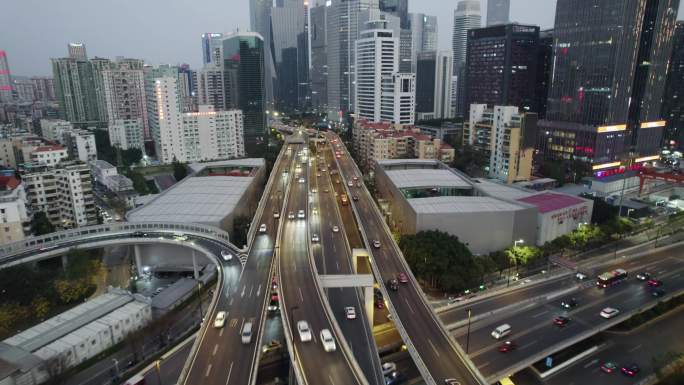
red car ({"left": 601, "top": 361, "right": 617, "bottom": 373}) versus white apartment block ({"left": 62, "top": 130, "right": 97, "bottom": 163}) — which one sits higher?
white apartment block ({"left": 62, "top": 130, "right": 97, "bottom": 163})

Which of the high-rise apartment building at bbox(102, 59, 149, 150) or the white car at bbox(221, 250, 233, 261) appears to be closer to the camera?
the white car at bbox(221, 250, 233, 261)

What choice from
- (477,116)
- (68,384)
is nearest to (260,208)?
(68,384)

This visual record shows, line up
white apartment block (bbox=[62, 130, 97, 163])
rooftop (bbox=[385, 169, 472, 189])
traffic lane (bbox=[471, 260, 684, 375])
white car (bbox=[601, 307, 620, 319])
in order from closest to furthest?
traffic lane (bbox=[471, 260, 684, 375]), white car (bbox=[601, 307, 620, 319]), rooftop (bbox=[385, 169, 472, 189]), white apartment block (bbox=[62, 130, 97, 163])

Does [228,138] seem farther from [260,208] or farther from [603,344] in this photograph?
[603,344]

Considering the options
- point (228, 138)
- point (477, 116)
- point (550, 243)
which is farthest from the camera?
point (228, 138)

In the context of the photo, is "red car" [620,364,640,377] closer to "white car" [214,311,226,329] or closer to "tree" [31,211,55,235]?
"white car" [214,311,226,329]

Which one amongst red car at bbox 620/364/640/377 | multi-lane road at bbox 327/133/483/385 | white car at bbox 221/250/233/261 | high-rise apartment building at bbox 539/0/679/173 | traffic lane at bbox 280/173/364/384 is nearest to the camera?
traffic lane at bbox 280/173/364/384

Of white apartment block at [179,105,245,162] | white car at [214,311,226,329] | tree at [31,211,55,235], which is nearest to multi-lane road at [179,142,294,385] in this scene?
white car at [214,311,226,329]
